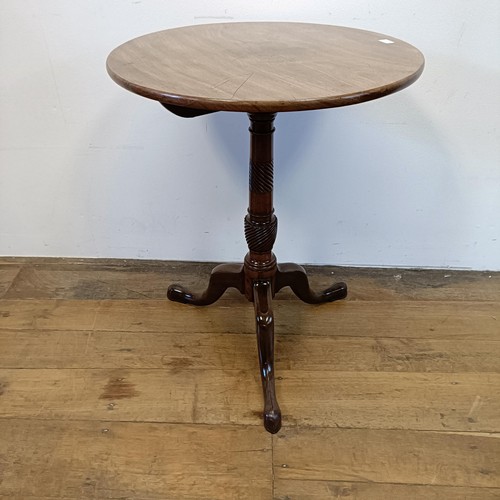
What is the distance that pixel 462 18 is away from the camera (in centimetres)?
145

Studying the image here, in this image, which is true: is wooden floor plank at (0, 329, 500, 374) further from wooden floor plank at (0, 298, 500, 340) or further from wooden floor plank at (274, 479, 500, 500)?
wooden floor plank at (274, 479, 500, 500)

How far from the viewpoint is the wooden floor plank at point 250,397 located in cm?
129

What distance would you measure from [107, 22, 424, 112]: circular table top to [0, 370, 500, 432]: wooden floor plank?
755mm

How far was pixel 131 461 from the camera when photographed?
1.19 meters

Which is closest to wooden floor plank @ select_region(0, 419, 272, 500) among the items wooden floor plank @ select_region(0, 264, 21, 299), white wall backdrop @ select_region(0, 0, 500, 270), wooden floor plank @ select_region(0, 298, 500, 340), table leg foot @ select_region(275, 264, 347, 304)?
wooden floor plank @ select_region(0, 298, 500, 340)

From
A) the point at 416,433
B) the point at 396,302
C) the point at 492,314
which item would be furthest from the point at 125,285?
the point at 492,314

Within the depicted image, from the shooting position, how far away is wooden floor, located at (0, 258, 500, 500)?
116 centimetres

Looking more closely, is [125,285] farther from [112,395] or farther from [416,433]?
[416,433]

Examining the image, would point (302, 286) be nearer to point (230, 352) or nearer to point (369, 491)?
point (230, 352)

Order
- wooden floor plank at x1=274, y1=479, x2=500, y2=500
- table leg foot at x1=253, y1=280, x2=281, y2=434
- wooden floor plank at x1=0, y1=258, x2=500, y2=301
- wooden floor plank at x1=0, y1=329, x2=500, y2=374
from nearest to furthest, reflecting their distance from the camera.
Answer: wooden floor plank at x1=274, y1=479, x2=500, y2=500
table leg foot at x1=253, y1=280, x2=281, y2=434
wooden floor plank at x1=0, y1=329, x2=500, y2=374
wooden floor plank at x1=0, y1=258, x2=500, y2=301

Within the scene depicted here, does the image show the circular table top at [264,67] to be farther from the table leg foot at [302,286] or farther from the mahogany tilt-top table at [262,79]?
the table leg foot at [302,286]

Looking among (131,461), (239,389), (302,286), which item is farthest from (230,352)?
(131,461)

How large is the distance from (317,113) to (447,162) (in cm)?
44

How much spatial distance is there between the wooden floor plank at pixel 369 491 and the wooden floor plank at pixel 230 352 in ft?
1.13
